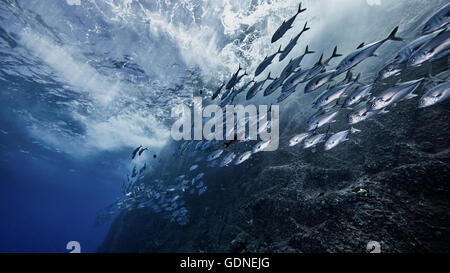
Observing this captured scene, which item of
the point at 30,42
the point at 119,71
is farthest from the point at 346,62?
the point at 30,42

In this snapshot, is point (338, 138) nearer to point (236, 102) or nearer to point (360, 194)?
point (360, 194)

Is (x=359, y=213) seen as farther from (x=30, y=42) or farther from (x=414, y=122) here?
(x=30, y=42)

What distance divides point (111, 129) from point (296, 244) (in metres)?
23.5

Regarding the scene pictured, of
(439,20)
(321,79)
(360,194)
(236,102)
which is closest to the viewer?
(439,20)

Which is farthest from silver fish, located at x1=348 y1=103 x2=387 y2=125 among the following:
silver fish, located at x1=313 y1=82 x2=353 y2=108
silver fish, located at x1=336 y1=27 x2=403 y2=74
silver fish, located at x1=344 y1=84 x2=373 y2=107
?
silver fish, located at x1=336 y1=27 x2=403 y2=74

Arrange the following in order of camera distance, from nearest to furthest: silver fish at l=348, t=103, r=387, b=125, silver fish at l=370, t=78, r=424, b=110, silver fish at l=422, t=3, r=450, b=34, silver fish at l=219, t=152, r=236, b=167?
silver fish at l=422, t=3, r=450, b=34, silver fish at l=370, t=78, r=424, b=110, silver fish at l=348, t=103, r=387, b=125, silver fish at l=219, t=152, r=236, b=167

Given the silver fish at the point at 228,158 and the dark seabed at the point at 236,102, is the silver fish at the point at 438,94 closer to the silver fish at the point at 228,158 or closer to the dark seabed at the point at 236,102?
the dark seabed at the point at 236,102

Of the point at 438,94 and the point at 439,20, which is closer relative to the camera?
the point at 439,20

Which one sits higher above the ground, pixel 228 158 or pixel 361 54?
pixel 361 54

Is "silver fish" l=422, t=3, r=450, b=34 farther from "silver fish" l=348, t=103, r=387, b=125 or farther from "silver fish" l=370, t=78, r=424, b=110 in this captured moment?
"silver fish" l=348, t=103, r=387, b=125

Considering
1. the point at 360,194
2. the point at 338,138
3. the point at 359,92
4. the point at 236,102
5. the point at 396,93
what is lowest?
the point at 360,194

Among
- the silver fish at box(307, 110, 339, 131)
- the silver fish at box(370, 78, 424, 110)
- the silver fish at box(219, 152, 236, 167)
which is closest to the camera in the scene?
the silver fish at box(370, 78, 424, 110)

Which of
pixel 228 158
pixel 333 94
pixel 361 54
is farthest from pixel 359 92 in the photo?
pixel 228 158
